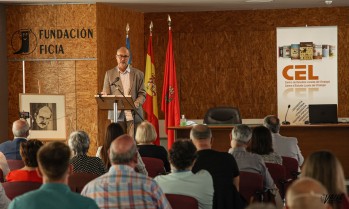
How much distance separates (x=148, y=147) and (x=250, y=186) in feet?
4.81

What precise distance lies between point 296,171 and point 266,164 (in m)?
0.91

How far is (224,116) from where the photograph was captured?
39.4 ft

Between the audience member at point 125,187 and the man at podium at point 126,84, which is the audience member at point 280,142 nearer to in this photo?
the man at podium at point 126,84

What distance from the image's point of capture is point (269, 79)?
15445 mm

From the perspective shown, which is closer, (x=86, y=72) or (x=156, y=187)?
(x=156, y=187)

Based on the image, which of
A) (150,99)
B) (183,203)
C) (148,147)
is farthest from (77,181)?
(150,99)

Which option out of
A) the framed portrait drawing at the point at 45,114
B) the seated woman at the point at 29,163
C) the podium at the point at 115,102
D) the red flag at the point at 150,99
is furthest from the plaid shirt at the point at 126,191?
the red flag at the point at 150,99

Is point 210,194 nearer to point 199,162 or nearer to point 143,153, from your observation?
point 199,162

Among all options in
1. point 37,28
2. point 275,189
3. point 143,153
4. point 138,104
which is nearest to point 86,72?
point 37,28

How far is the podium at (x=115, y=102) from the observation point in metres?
9.46

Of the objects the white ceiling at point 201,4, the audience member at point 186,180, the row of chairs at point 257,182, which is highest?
the white ceiling at point 201,4

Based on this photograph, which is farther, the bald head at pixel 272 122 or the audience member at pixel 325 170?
the bald head at pixel 272 122

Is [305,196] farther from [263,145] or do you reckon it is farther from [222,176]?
[263,145]

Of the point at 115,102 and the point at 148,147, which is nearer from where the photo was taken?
the point at 148,147
